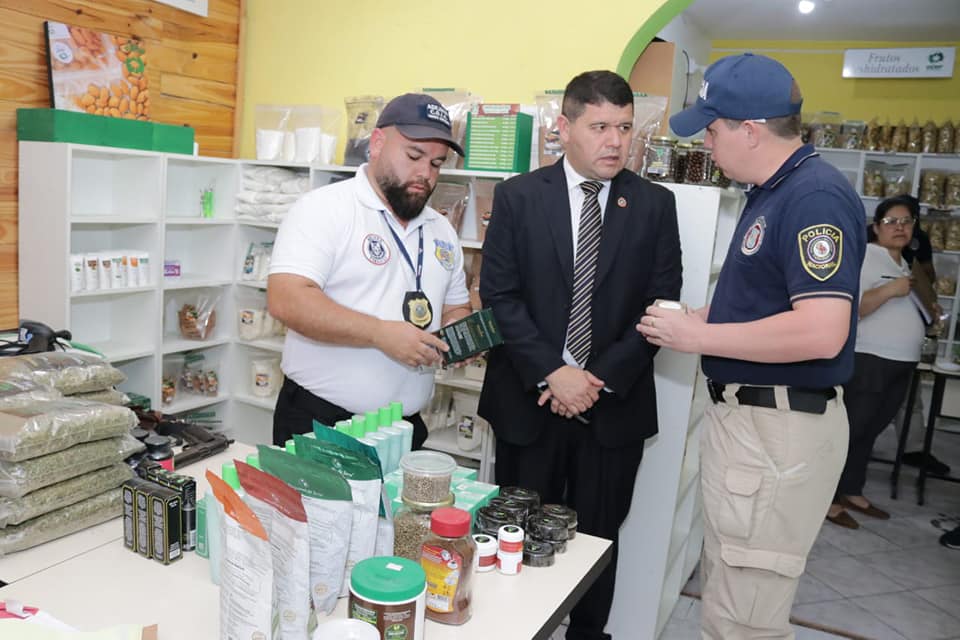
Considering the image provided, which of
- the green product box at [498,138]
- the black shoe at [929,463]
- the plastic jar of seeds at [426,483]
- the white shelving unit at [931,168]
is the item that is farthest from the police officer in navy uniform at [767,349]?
the white shelving unit at [931,168]

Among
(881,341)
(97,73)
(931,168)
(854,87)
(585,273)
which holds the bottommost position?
(881,341)

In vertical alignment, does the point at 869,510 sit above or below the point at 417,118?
below

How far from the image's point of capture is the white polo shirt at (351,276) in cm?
223

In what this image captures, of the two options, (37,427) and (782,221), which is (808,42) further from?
(37,427)

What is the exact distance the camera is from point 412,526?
4.61 feet

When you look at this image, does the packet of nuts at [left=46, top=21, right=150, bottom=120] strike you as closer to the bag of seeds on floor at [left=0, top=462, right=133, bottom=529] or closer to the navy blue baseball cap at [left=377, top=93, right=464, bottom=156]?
the navy blue baseball cap at [left=377, top=93, right=464, bottom=156]

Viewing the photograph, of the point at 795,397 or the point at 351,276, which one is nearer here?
the point at 795,397

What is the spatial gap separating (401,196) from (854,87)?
7.20m

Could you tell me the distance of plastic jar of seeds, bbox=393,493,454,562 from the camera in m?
1.40

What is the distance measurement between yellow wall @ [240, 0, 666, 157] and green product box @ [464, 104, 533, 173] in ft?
1.22

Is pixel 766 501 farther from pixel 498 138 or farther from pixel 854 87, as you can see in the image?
pixel 854 87

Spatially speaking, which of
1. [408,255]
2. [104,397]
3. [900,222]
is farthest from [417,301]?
[900,222]

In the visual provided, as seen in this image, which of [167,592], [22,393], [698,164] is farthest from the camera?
[698,164]

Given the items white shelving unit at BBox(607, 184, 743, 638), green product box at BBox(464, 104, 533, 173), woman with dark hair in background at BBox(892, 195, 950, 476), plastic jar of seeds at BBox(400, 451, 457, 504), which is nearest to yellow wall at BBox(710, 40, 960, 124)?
woman with dark hair in background at BBox(892, 195, 950, 476)
